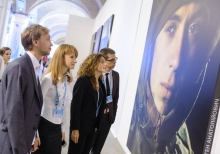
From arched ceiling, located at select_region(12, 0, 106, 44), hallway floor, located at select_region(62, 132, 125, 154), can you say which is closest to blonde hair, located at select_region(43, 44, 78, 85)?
hallway floor, located at select_region(62, 132, 125, 154)

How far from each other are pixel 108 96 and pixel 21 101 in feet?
6.45

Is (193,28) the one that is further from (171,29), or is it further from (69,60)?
(69,60)

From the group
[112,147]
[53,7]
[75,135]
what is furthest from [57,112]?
[53,7]

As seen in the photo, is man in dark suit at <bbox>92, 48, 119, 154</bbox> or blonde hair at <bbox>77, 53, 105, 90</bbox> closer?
blonde hair at <bbox>77, 53, 105, 90</bbox>

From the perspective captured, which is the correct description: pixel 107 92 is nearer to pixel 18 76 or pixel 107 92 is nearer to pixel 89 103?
pixel 89 103

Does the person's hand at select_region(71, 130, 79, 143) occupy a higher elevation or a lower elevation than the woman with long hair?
lower

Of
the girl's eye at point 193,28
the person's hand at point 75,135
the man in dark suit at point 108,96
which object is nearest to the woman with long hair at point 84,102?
the person's hand at point 75,135

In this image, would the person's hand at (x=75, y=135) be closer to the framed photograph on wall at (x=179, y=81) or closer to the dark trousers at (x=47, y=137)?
the dark trousers at (x=47, y=137)

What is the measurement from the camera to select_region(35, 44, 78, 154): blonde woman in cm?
244

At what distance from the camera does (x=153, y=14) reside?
4.52 metres

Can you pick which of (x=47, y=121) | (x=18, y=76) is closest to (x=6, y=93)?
(x=18, y=76)

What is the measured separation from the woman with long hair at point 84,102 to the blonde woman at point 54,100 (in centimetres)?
22

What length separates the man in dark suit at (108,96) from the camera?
351cm

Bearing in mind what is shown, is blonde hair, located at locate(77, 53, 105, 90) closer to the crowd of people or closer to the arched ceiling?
the crowd of people
